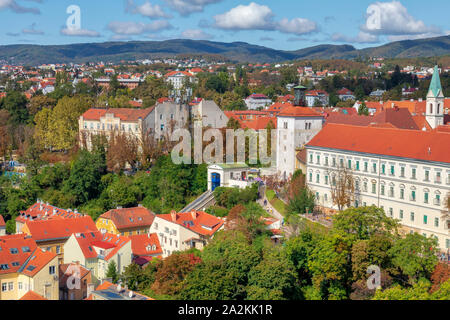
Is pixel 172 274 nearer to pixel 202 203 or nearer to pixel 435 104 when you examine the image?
pixel 202 203

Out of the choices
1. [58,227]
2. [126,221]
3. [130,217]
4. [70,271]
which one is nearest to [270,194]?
[130,217]

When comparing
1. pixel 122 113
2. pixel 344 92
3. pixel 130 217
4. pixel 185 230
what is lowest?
pixel 130 217

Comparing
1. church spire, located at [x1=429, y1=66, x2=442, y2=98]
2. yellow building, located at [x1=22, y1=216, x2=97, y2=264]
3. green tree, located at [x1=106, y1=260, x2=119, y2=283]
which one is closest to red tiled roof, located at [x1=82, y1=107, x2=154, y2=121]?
yellow building, located at [x1=22, y1=216, x2=97, y2=264]

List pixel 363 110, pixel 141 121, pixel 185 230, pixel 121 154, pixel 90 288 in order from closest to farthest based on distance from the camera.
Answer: pixel 90 288 → pixel 185 230 → pixel 121 154 → pixel 141 121 → pixel 363 110

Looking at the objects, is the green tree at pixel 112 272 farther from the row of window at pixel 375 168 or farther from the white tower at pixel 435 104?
the white tower at pixel 435 104
